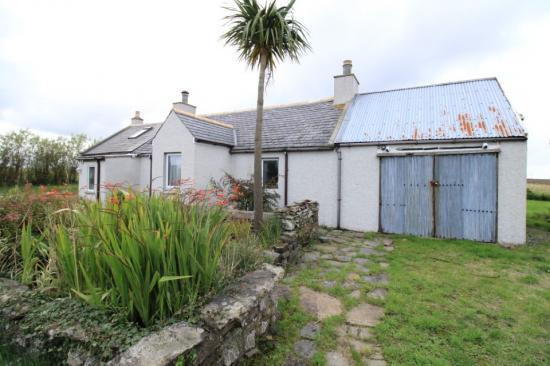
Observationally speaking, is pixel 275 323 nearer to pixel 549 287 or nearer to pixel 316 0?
pixel 549 287

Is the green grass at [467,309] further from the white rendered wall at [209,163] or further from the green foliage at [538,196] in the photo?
the green foliage at [538,196]

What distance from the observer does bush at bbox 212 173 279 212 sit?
377 inches

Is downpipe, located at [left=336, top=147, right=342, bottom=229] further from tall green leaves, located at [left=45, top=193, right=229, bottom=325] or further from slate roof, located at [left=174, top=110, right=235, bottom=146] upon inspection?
tall green leaves, located at [left=45, top=193, right=229, bottom=325]

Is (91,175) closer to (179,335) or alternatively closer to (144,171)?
(144,171)

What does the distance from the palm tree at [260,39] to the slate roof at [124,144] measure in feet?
28.3

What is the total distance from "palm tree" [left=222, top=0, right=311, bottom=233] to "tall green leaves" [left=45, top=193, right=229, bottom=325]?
3606 millimetres

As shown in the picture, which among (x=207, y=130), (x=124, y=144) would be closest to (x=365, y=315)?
(x=207, y=130)

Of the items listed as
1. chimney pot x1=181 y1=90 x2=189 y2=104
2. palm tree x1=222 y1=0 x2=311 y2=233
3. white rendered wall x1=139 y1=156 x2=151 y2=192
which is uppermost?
chimney pot x1=181 y1=90 x2=189 y2=104

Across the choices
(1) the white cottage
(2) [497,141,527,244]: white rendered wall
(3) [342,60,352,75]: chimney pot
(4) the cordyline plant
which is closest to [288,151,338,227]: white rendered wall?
(1) the white cottage

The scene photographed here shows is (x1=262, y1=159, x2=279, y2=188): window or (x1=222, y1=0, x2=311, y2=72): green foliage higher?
(x1=222, y1=0, x2=311, y2=72): green foliage

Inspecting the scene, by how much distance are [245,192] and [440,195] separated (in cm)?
674

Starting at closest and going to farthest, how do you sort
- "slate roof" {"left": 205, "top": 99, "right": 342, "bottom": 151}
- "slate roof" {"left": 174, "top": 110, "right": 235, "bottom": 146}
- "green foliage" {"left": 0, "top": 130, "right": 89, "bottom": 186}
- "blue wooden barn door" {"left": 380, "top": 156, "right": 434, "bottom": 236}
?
"blue wooden barn door" {"left": 380, "top": 156, "right": 434, "bottom": 236} → "slate roof" {"left": 174, "top": 110, "right": 235, "bottom": 146} → "slate roof" {"left": 205, "top": 99, "right": 342, "bottom": 151} → "green foliage" {"left": 0, "top": 130, "right": 89, "bottom": 186}

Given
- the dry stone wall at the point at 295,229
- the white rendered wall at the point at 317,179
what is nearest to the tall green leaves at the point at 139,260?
the dry stone wall at the point at 295,229

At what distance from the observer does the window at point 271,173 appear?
1081 centimetres
